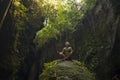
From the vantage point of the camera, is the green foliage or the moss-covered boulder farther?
the green foliage

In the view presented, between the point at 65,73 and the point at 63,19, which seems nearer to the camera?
the point at 65,73

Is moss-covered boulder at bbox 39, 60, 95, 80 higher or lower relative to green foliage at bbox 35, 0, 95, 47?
lower

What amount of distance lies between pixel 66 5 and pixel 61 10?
0.53 m

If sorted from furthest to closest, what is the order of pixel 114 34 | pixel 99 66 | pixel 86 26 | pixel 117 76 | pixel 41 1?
pixel 41 1 → pixel 86 26 → pixel 99 66 → pixel 114 34 → pixel 117 76

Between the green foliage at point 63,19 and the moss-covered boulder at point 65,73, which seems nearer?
the moss-covered boulder at point 65,73

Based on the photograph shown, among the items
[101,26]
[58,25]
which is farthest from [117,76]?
[58,25]

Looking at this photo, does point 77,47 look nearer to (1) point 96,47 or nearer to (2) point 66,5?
(1) point 96,47

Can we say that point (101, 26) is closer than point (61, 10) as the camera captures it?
Yes

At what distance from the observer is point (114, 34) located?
10.5 metres

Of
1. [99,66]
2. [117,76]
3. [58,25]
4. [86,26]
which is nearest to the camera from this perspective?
[117,76]

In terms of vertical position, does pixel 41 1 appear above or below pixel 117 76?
above

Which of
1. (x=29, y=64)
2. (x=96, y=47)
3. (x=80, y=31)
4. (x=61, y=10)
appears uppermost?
(x=61, y=10)

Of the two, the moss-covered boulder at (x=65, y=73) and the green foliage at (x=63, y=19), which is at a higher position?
the green foliage at (x=63, y=19)

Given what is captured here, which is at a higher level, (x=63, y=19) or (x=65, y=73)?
(x=63, y=19)
